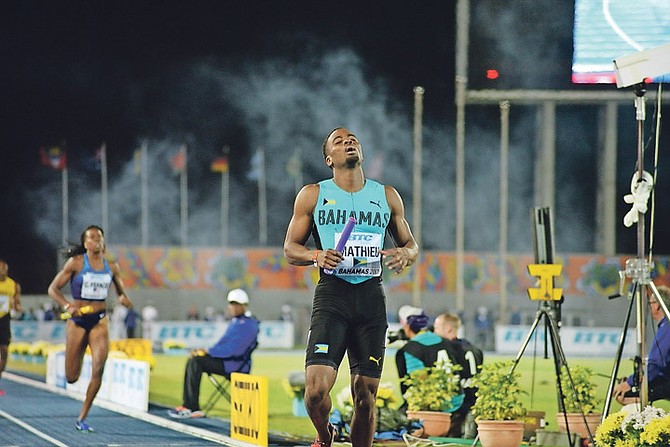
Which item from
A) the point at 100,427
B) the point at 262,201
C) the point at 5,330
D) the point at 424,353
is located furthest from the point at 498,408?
the point at 262,201

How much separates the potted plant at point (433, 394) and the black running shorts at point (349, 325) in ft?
12.4

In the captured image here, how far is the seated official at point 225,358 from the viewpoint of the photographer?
1485cm

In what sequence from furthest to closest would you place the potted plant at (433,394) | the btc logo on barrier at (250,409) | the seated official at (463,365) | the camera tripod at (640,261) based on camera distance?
the seated official at (463,365), the potted plant at (433,394), the btc logo on barrier at (250,409), the camera tripod at (640,261)

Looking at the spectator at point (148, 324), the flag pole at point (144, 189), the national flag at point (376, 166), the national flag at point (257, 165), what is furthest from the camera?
the national flag at point (257, 165)

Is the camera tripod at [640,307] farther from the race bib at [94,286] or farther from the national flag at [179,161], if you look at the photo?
the national flag at [179,161]

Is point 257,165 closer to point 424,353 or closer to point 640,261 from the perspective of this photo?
point 424,353

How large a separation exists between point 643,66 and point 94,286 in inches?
271

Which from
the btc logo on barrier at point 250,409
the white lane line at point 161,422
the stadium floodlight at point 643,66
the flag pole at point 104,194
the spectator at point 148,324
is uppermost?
the flag pole at point 104,194

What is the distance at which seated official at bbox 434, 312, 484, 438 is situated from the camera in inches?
461

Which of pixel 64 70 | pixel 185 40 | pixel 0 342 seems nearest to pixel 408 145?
pixel 185 40

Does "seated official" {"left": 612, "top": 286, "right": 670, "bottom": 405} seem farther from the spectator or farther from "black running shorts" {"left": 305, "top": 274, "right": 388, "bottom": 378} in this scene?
the spectator

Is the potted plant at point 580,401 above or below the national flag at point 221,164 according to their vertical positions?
below

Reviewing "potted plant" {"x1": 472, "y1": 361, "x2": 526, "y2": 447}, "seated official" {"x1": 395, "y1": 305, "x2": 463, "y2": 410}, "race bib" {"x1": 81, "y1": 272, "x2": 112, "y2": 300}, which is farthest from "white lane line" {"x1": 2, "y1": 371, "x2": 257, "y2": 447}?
"potted plant" {"x1": 472, "y1": 361, "x2": 526, "y2": 447}

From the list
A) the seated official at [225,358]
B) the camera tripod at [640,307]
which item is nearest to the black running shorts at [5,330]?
the seated official at [225,358]
